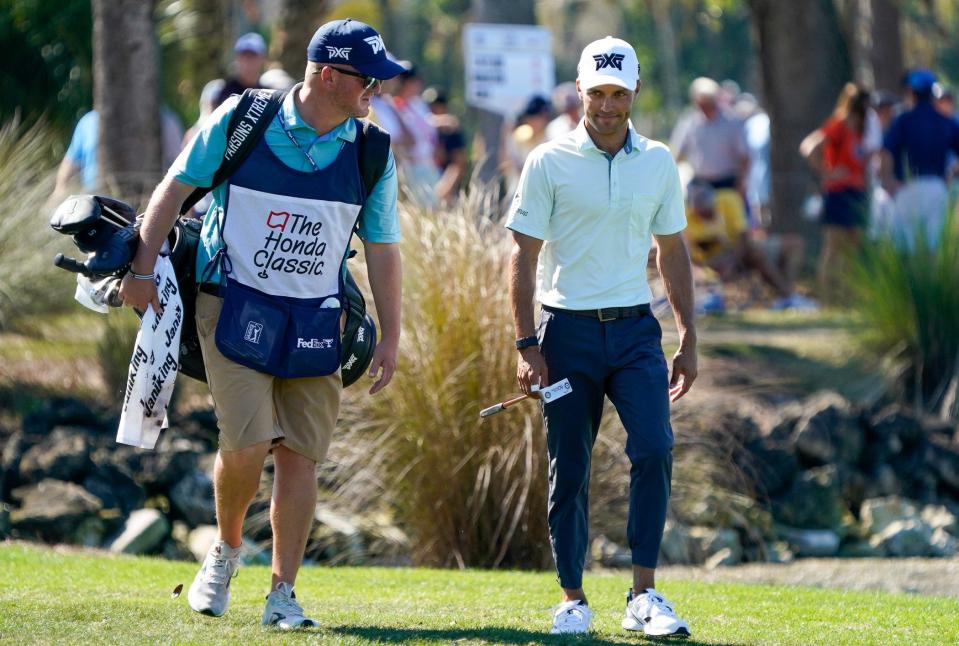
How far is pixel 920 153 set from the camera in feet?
42.8

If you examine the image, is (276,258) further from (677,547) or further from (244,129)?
(677,547)

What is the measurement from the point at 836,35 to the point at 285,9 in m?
6.59

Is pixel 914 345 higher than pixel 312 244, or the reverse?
pixel 312 244

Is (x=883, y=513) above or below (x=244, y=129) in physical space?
below

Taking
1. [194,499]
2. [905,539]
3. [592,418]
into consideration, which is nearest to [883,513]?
[905,539]

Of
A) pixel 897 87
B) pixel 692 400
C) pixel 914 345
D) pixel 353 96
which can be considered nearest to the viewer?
pixel 353 96

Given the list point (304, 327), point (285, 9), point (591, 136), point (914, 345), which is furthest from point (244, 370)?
point (285, 9)

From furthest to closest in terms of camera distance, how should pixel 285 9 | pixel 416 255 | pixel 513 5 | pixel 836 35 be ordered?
pixel 836 35 < pixel 285 9 < pixel 513 5 < pixel 416 255

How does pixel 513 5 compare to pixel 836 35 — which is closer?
pixel 513 5

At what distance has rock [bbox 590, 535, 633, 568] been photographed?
8.97 meters

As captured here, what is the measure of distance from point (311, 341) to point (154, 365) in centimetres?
52

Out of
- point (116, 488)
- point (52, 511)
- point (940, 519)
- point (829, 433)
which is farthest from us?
point (829, 433)

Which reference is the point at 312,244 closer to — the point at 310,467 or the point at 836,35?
the point at 310,467

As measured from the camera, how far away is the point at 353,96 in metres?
5.27
